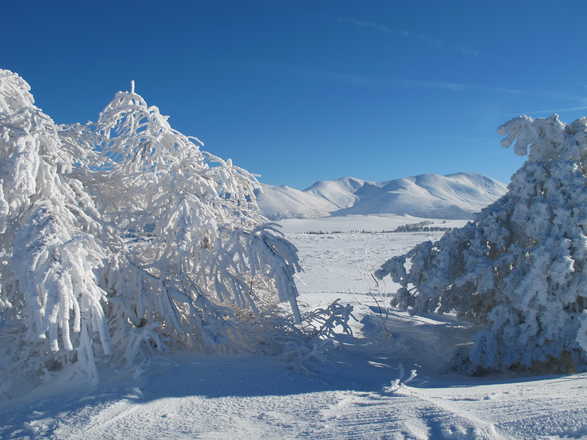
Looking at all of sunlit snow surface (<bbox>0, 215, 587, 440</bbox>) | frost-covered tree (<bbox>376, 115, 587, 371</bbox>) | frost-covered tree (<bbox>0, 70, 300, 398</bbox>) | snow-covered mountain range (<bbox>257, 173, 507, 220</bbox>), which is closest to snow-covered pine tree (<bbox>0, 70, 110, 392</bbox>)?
frost-covered tree (<bbox>0, 70, 300, 398</bbox>)

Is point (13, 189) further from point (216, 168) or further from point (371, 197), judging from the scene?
point (371, 197)

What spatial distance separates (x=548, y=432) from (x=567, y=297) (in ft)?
9.57

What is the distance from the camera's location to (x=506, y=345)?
5.96 metres

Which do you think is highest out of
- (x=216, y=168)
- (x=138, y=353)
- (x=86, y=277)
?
(x=216, y=168)

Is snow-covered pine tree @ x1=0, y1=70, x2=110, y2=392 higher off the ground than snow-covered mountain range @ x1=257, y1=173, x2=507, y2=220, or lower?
lower

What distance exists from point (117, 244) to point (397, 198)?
406ft

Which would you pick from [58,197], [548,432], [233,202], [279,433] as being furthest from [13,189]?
[548,432]

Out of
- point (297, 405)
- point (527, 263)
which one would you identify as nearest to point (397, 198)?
point (527, 263)

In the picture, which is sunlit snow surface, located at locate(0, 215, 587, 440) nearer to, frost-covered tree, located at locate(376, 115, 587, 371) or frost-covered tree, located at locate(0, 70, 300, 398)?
frost-covered tree, located at locate(0, 70, 300, 398)

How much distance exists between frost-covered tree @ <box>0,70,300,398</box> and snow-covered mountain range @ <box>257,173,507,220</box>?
74953 millimetres

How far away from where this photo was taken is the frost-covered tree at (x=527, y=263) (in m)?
5.53

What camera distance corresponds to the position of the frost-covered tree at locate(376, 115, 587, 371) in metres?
5.53

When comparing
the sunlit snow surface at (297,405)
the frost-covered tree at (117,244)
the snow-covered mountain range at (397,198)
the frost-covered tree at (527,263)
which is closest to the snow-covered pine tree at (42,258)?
the frost-covered tree at (117,244)

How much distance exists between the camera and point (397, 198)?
125 meters
